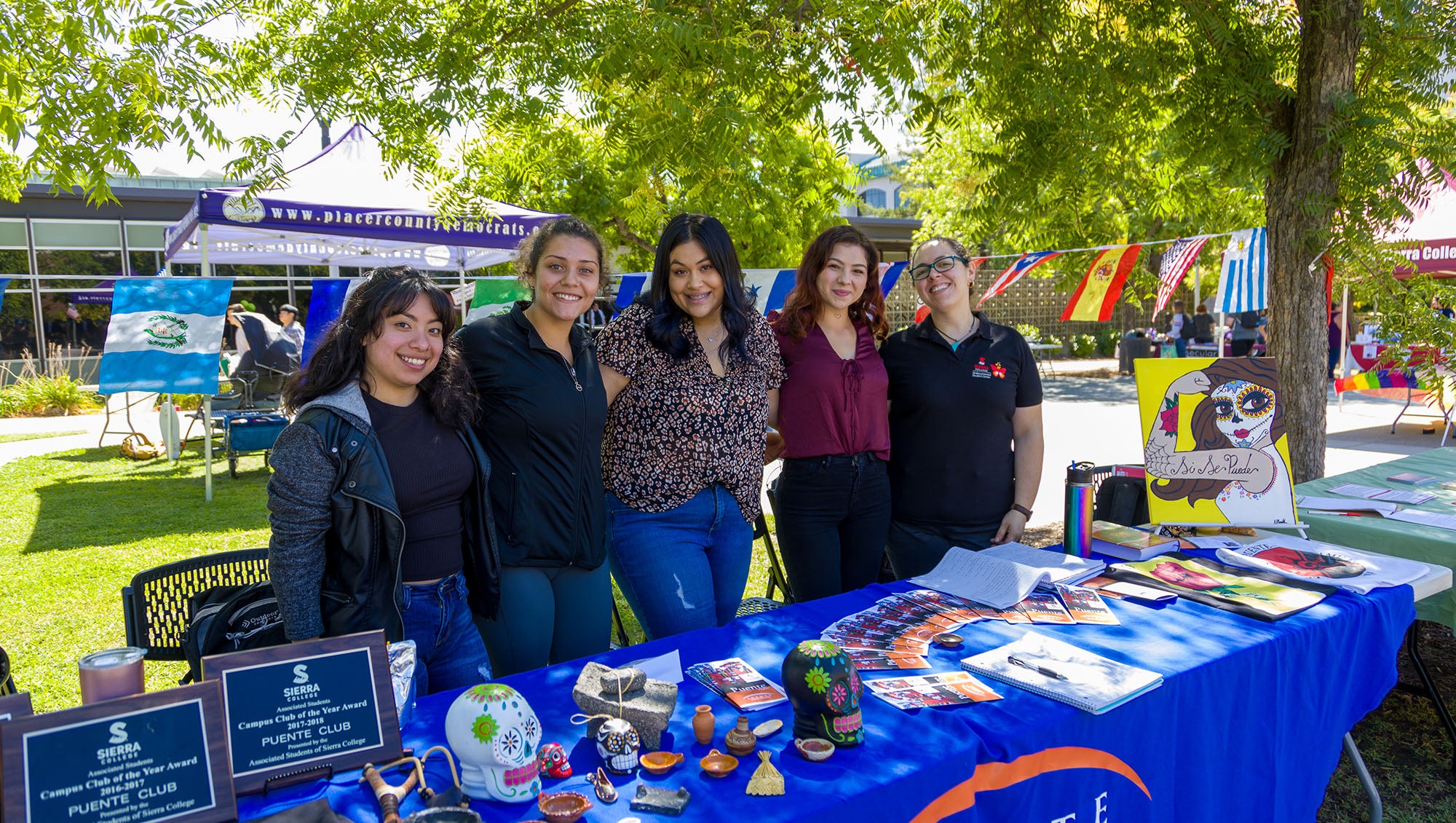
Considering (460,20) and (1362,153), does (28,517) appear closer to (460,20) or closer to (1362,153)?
(460,20)

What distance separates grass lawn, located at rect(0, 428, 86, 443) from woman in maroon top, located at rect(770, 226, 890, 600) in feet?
43.0

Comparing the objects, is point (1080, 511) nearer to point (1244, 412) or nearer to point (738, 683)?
point (1244, 412)

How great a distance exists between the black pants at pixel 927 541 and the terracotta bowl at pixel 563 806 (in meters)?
1.93

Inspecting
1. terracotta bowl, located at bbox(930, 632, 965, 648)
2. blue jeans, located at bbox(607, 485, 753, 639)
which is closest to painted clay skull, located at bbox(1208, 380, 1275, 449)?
terracotta bowl, located at bbox(930, 632, 965, 648)

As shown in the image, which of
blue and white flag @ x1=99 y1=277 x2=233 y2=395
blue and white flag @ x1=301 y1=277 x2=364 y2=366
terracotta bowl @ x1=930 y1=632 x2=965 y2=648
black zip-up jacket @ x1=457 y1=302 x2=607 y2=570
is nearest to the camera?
terracotta bowl @ x1=930 y1=632 x2=965 y2=648

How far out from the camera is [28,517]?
7.39 m

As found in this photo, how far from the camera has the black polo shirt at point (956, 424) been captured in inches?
122

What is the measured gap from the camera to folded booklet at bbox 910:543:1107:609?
2.51 meters

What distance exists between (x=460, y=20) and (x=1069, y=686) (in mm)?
3457

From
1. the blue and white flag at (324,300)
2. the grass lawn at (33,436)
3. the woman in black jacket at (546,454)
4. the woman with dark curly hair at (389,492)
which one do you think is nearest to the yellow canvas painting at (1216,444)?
the woman in black jacket at (546,454)

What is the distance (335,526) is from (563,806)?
100 cm

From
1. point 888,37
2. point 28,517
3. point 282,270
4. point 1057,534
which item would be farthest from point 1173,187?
point 282,270

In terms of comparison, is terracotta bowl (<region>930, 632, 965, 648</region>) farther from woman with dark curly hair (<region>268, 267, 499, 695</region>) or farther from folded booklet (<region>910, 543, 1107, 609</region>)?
woman with dark curly hair (<region>268, 267, 499, 695</region>)

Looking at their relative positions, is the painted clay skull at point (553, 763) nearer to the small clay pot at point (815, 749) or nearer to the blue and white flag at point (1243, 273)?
the small clay pot at point (815, 749)
